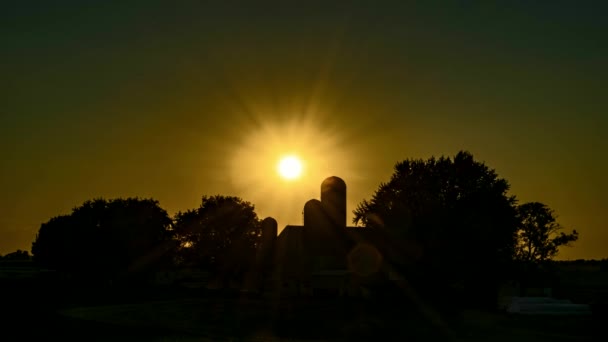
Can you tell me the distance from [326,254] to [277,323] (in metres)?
32.5

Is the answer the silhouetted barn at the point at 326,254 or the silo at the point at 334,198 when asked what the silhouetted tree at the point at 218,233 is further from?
the silo at the point at 334,198

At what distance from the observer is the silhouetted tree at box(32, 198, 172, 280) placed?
3927 inches

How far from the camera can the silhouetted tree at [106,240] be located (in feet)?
327

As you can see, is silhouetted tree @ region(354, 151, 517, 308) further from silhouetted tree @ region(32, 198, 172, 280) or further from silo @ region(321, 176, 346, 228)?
silhouetted tree @ region(32, 198, 172, 280)

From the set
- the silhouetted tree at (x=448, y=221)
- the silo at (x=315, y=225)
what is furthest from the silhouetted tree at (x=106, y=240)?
the silhouetted tree at (x=448, y=221)

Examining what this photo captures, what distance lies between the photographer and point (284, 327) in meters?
41.3

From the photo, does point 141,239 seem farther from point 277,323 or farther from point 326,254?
point 277,323

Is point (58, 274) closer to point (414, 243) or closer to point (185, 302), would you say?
point (185, 302)

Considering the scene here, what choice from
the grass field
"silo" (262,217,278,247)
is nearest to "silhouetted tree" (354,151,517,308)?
the grass field

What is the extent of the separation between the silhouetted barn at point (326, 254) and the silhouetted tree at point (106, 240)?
2667 centimetres

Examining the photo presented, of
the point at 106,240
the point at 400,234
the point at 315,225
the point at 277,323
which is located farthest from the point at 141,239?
the point at 277,323

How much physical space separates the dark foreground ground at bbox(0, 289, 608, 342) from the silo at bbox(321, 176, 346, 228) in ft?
81.9

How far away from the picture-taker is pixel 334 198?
267ft

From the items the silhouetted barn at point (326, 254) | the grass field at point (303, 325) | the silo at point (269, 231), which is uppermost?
the silo at point (269, 231)
